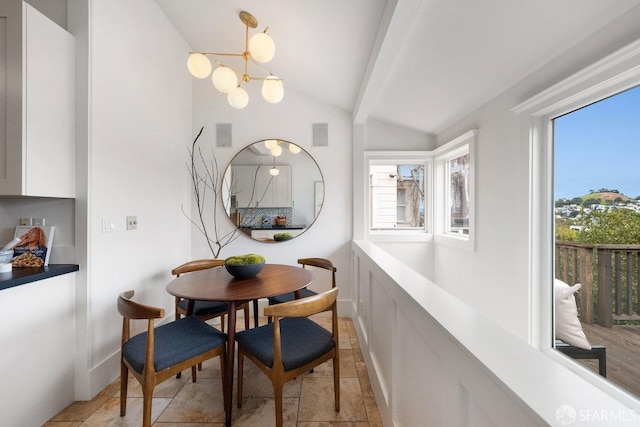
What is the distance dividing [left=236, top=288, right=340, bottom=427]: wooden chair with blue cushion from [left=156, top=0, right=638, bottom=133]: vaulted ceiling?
157 centimetres

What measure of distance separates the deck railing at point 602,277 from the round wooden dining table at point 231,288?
1.62 m

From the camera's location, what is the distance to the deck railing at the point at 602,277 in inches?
56.1

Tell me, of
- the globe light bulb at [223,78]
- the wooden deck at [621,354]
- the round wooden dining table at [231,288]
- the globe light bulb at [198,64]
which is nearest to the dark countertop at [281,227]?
the round wooden dining table at [231,288]

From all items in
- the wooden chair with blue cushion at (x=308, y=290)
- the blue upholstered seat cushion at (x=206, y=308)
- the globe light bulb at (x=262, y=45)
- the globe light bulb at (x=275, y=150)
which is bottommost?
the blue upholstered seat cushion at (x=206, y=308)

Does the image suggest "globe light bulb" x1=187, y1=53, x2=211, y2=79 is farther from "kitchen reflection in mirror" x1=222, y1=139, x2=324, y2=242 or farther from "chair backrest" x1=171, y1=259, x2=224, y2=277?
"chair backrest" x1=171, y1=259, x2=224, y2=277

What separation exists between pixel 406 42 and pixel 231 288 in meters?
1.92

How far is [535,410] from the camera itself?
1.63ft

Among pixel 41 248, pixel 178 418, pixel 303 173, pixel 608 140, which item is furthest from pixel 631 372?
pixel 41 248

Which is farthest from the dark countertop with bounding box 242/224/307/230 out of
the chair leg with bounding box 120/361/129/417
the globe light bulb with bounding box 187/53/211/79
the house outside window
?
the chair leg with bounding box 120/361/129/417

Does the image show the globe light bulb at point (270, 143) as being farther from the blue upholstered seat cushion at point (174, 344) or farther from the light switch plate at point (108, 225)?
the blue upholstered seat cushion at point (174, 344)

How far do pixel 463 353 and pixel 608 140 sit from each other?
1569mm

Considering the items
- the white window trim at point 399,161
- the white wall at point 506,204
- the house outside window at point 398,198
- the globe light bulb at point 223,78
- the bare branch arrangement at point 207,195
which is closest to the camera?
the white wall at point 506,204

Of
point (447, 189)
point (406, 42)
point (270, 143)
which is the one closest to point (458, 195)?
point (447, 189)

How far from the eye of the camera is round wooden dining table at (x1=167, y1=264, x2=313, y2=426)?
160 cm
